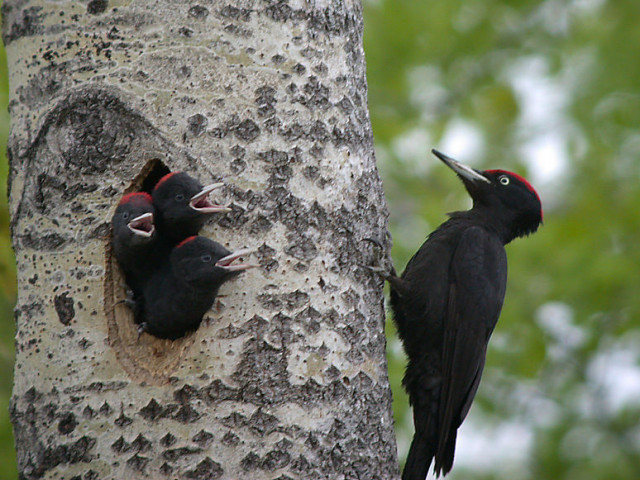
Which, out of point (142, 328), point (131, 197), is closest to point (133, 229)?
point (131, 197)

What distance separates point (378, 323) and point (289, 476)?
0.69 metres

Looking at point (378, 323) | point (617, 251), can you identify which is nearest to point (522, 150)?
point (617, 251)

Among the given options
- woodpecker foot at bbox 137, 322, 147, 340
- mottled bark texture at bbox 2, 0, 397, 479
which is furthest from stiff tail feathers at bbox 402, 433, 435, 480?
woodpecker foot at bbox 137, 322, 147, 340

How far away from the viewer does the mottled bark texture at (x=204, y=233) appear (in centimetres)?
238

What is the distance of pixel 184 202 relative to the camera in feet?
8.19

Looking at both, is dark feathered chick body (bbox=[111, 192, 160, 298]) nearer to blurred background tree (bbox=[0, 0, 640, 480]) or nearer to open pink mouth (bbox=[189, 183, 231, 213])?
open pink mouth (bbox=[189, 183, 231, 213])

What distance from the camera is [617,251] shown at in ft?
18.8

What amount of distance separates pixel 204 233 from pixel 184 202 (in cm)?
15

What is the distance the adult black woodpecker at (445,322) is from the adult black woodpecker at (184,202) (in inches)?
50.9

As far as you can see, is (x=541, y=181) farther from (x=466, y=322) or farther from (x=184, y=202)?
(x=184, y=202)

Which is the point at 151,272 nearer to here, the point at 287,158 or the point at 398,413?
the point at 287,158

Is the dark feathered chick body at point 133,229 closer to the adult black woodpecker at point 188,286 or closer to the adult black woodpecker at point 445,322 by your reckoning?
the adult black woodpecker at point 188,286

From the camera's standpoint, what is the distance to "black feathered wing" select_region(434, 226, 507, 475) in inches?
145

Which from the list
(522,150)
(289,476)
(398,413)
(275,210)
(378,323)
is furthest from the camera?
Answer: (522,150)
